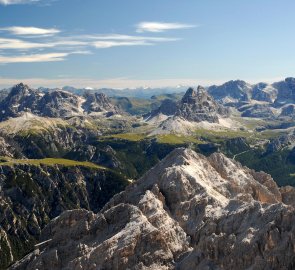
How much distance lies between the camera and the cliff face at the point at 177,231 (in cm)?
10138

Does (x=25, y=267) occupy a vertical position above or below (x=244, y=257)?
below

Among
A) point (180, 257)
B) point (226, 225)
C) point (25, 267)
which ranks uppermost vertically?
point (226, 225)

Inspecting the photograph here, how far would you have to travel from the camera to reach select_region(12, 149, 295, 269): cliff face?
101m

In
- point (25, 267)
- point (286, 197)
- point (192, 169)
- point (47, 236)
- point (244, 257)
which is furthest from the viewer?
point (286, 197)

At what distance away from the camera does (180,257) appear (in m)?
115

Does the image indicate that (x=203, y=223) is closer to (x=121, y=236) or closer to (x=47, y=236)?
(x=121, y=236)

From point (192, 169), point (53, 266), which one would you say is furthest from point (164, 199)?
point (53, 266)

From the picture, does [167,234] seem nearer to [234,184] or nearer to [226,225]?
[226,225]

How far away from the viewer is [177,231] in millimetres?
125375

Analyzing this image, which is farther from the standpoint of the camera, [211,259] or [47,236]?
[47,236]

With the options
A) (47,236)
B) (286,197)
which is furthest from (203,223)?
(286,197)

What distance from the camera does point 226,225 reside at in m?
116

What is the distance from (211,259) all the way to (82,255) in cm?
3150

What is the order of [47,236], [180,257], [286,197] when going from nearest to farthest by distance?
[180,257], [47,236], [286,197]
